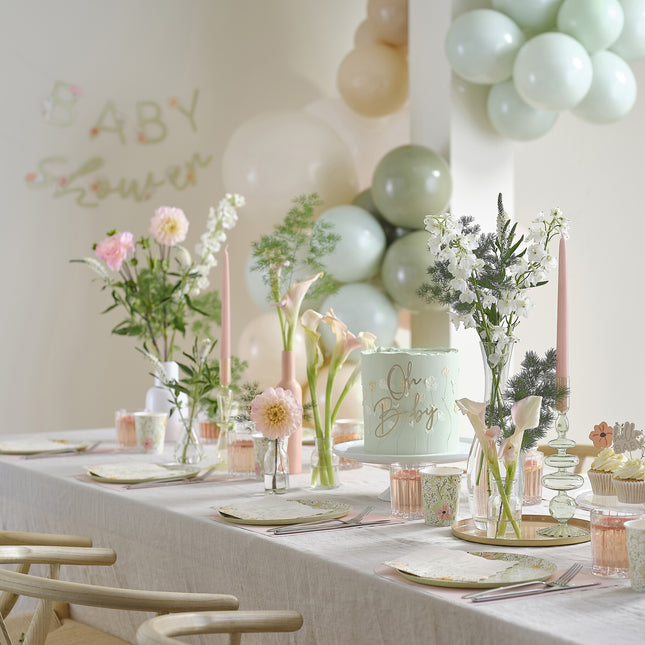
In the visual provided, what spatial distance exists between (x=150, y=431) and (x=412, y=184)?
135 cm

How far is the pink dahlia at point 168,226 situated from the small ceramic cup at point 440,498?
101 cm

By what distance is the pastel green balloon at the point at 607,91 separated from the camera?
121 inches

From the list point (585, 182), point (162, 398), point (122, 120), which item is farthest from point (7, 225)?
point (585, 182)

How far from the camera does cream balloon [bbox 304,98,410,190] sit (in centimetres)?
403

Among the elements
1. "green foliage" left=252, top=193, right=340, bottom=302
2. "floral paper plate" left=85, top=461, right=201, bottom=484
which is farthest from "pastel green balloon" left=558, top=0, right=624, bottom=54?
"floral paper plate" left=85, top=461, right=201, bottom=484

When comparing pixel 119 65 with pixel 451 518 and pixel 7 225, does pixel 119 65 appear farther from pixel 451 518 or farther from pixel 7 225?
pixel 451 518

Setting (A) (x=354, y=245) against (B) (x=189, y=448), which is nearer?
(B) (x=189, y=448)

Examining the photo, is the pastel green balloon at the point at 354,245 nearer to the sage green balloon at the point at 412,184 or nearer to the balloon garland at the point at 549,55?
the sage green balloon at the point at 412,184

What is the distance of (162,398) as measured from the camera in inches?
97.0

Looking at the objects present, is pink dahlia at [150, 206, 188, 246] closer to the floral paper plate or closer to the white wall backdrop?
the floral paper plate

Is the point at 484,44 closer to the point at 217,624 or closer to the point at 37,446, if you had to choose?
the point at 37,446

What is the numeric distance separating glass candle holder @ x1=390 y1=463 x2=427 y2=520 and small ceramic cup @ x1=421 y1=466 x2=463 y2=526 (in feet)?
0.14

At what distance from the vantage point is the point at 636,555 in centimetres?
109

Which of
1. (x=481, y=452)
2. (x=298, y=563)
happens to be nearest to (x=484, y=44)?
(x=481, y=452)
